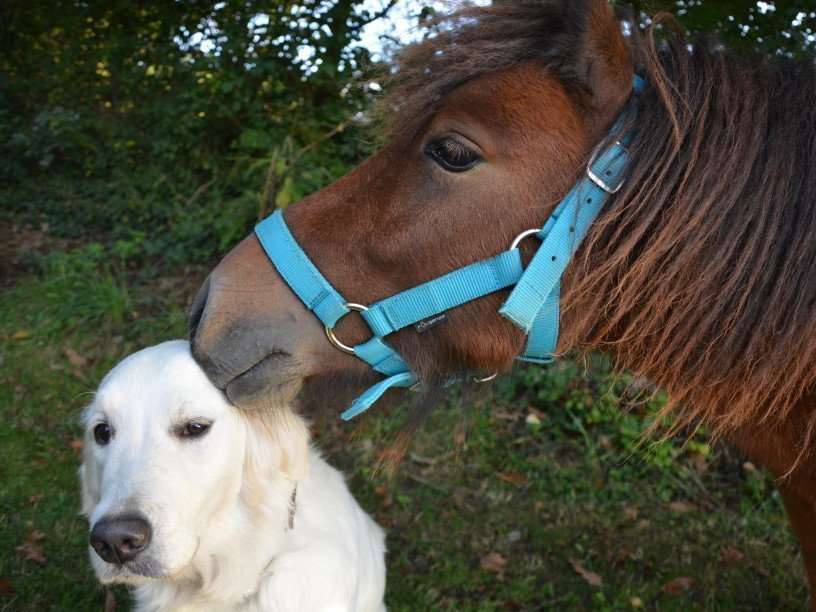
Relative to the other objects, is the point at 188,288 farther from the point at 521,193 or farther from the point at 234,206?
the point at 521,193

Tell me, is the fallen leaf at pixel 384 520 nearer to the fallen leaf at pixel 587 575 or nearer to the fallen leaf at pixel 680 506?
the fallen leaf at pixel 587 575

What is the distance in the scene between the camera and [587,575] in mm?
3168

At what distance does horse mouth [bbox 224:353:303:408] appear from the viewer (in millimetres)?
1599

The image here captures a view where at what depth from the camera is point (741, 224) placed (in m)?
1.46

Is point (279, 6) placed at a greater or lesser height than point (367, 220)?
greater

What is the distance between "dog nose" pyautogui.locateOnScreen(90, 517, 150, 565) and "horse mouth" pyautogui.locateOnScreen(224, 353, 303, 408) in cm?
37

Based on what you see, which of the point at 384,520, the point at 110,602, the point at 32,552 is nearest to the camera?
the point at 110,602

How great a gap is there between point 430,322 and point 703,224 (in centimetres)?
66

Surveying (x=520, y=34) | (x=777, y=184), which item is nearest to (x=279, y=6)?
(x=520, y=34)

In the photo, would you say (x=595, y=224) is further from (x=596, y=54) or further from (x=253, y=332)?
(x=253, y=332)

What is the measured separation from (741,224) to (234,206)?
4.34 m

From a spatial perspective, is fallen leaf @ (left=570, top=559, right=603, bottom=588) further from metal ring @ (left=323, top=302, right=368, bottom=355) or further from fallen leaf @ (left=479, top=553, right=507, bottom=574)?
metal ring @ (left=323, top=302, right=368, bottom=355)

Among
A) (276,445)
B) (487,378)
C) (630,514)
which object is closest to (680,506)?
(630,514)

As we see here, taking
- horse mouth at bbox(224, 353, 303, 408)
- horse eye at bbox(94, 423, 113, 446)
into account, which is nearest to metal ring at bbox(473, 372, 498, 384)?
horse mouth at bbox(224, 353, 303, 408)
